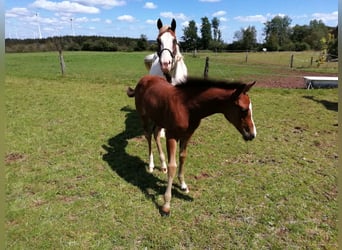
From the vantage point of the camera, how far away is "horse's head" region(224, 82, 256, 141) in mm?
2949

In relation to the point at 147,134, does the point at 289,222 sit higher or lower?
lower

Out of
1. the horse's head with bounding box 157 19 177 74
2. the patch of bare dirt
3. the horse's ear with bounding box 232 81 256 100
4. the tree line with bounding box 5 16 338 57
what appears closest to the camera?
the horse's ear with bounding box 232 81 256 100

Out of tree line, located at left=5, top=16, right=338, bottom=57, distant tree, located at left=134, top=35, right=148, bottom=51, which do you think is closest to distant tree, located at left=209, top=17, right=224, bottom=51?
tree line, located at left=5, top=16, right=338, bottom=57

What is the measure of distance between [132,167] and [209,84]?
1.97m

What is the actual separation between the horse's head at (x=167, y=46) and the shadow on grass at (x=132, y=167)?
1.54 meters

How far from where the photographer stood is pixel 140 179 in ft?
13.3

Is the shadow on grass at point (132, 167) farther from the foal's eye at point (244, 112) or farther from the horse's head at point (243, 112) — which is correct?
the foal's eye at point (244, 112)

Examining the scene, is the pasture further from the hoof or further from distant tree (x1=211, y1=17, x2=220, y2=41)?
distant tree (x1=211, y1=17, x2=220, y2=41)

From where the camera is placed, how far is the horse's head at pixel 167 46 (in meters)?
4.23

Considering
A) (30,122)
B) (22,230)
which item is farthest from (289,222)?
(30,122)

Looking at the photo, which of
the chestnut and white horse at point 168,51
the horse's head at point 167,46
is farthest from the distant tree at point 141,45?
the horse's head at point 167,46

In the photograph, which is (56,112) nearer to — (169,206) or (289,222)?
(169,206)

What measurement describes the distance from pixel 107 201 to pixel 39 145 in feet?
7.96

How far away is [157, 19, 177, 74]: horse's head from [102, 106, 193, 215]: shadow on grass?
154 cm
